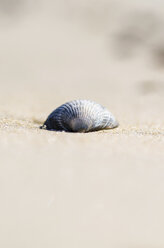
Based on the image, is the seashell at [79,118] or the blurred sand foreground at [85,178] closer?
the blurred sand foreground at [85,178]

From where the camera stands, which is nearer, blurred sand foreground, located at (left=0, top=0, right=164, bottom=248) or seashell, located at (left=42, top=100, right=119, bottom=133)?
blurred sand foreground, located at (left=0, top=0, right=164, bottom=248)

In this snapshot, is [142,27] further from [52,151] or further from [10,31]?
[52,151]

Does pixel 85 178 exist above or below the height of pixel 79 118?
below

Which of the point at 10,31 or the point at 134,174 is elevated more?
the point at 10,31

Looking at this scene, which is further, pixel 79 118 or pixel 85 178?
pixel 79 118

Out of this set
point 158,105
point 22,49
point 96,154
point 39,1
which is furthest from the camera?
point 39,1

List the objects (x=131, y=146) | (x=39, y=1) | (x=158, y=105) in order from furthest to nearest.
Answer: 1. (x=39, y=1)
2. (x=158, y=105)
3. (x=131, y=146)

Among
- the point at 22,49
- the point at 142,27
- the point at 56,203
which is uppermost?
the point at 142,27

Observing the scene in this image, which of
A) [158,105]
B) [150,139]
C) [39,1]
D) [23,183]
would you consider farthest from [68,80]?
[23,183]
